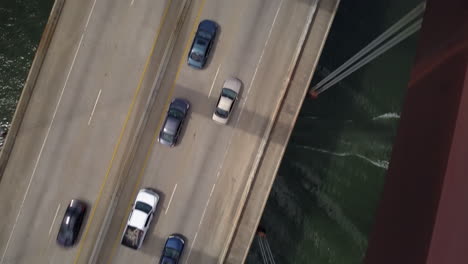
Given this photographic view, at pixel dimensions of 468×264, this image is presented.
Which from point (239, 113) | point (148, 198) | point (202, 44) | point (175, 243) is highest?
point (202, 44)

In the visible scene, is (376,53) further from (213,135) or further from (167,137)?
(167,137)

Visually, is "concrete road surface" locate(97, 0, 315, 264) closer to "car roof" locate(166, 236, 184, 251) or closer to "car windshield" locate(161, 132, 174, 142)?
"car roof" locate(166, 236, 184, 251)

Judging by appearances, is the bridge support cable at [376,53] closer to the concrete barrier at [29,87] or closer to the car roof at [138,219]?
the car roof at [138,219]

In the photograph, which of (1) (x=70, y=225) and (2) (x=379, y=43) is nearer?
(1) (x=70, y=225)

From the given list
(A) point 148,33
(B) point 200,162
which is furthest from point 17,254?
(A) point 148,33

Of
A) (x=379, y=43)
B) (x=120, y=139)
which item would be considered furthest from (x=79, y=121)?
(x=379, y=43)

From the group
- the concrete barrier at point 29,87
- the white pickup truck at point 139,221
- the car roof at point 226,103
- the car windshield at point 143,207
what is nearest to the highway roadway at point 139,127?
the concrete barrier at point 29,87

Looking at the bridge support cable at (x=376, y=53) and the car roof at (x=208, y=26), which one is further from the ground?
the bridge support cable at (x=376, y=53)
